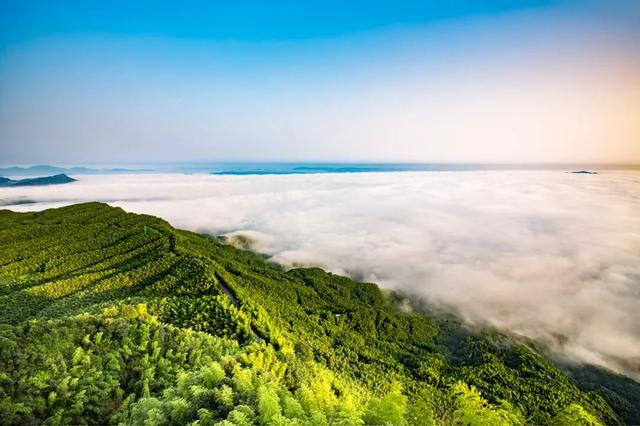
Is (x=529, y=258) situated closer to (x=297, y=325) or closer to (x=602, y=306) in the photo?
(x=602, y=306)

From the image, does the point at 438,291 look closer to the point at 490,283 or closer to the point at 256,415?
the point at 490,283

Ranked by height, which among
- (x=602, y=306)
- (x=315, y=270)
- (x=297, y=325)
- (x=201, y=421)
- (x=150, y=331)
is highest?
(x=201, y=421)

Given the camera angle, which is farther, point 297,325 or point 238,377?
point 297,325

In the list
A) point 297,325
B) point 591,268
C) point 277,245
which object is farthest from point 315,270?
point 591,268

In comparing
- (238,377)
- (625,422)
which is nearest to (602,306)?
(625,422)

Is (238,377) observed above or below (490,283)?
above

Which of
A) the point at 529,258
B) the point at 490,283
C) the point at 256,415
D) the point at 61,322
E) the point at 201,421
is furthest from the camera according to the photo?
the point at 529,258

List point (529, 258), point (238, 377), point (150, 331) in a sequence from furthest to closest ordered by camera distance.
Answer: point (529, 258), point (150, 331), point (238, 377)
